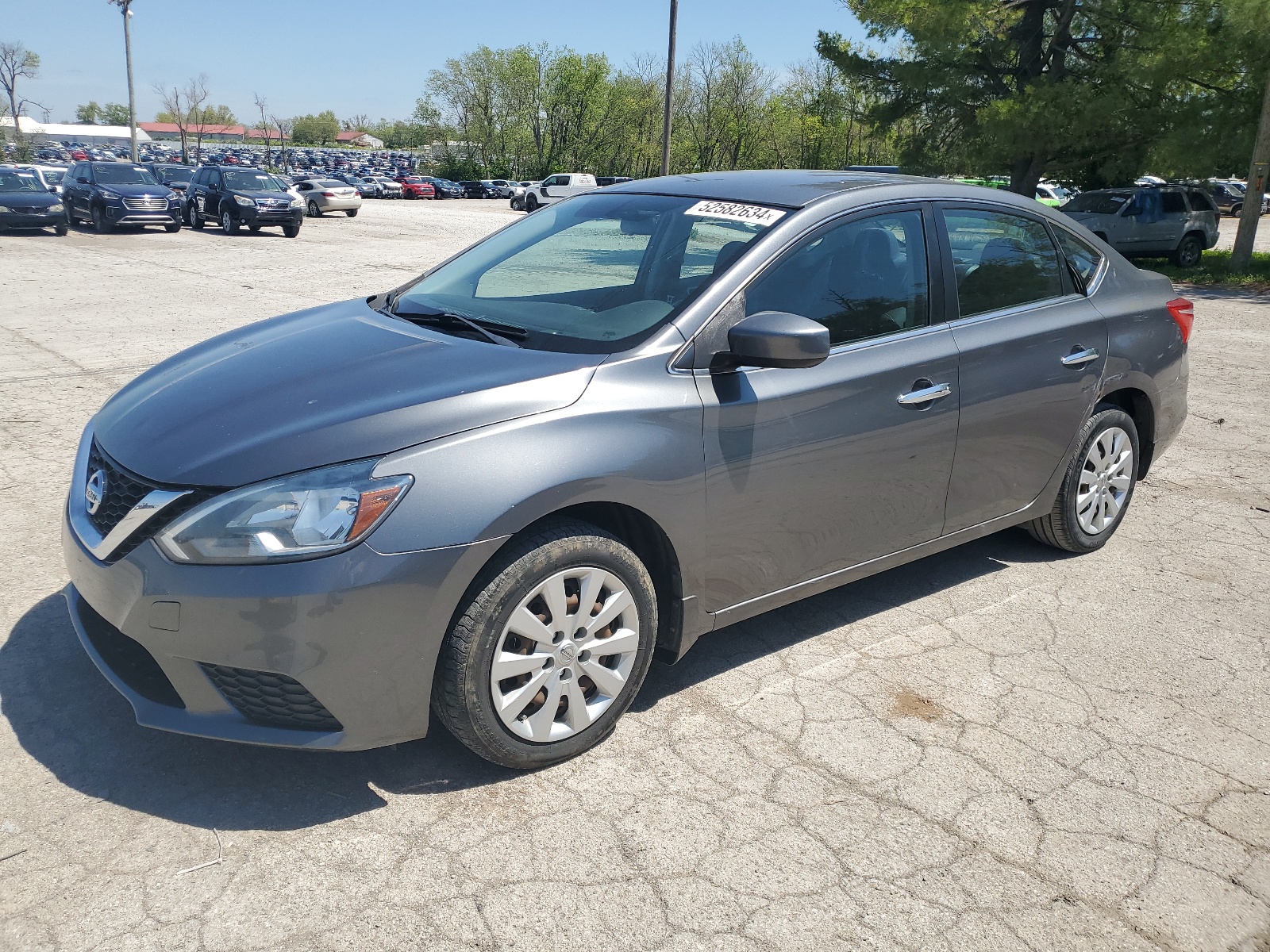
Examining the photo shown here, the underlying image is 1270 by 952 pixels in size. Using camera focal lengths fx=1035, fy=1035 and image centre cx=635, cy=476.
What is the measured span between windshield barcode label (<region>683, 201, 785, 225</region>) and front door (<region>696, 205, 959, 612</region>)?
154 millimetres

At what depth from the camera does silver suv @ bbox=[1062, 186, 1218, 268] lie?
72.8ft

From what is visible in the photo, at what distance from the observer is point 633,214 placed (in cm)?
399

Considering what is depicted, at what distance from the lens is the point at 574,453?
289 cm

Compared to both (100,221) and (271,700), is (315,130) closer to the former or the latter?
(100,221)

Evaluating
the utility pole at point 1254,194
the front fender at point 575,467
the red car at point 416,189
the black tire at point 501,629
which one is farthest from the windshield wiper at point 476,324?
the red car at point 416,189

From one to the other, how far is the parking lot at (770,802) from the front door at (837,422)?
1.63 ft

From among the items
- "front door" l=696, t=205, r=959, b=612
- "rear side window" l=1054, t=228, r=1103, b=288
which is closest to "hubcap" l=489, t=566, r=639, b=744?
"front door" l=696, t=205, r=959, b=612

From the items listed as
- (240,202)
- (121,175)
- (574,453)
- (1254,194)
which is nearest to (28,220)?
(121,175)

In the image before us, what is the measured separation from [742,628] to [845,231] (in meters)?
1.58

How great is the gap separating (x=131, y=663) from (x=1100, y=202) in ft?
80.4

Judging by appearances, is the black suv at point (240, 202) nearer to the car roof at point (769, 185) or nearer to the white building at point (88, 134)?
the car roof at point (769, 185)

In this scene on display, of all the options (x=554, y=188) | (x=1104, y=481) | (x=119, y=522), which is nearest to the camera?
(x=119, y=522)

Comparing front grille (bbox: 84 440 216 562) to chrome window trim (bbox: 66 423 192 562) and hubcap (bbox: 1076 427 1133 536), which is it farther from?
hubcap (bbox: 1076 427 1133 536)

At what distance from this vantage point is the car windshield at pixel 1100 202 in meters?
22.8
